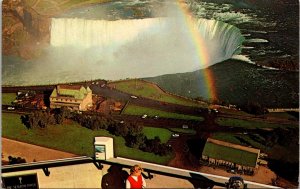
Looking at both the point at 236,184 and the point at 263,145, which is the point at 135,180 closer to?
the point at 236,184

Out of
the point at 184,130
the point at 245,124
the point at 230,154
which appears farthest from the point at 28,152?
the point at 245,124

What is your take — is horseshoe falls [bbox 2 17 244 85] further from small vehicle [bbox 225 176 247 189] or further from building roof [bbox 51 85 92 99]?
small vehicle [bbox 225 176 247 189]

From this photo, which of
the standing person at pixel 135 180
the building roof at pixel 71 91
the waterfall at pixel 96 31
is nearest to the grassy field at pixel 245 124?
the standing person at pixel 135 180

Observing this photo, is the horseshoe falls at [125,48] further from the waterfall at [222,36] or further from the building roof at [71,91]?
the building roof at [71,91]

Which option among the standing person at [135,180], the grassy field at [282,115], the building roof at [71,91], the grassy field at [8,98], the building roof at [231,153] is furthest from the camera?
the grassy field at [8,98]

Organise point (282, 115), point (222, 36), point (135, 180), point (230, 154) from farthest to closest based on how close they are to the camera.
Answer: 1. point (222, 36)
2. point (282, 115)
3. point (230, 154)
4. point (135, 180)

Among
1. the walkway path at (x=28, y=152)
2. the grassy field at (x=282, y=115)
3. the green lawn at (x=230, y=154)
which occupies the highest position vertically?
the grassy field at (x=282, y=115)
